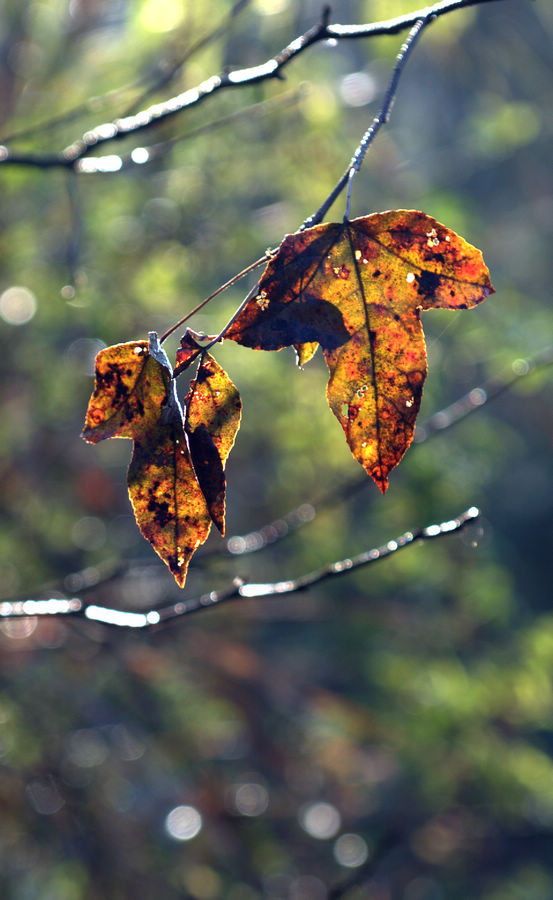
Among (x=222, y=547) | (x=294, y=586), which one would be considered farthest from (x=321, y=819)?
(x=294, y=586)

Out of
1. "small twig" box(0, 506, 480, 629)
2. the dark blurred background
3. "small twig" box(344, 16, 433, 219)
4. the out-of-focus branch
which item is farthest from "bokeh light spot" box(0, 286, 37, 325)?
"small twig" box(344, 16, 433, 219)

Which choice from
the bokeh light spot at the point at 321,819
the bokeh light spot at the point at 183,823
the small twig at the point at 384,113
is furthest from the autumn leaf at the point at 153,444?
the bokeh light spot at the point at 321,819

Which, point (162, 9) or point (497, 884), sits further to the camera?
point (497, 884)

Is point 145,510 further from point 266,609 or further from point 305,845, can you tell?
point 305,845

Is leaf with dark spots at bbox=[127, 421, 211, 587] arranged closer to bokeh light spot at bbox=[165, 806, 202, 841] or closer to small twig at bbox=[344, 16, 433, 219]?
small twig at bbox=[344, 16, 433, 219]

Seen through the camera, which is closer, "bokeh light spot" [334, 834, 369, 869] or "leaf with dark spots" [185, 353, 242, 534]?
"leaf with dark spots" [185, 353, 242, 534]

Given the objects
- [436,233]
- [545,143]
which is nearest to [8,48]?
[436,233]
